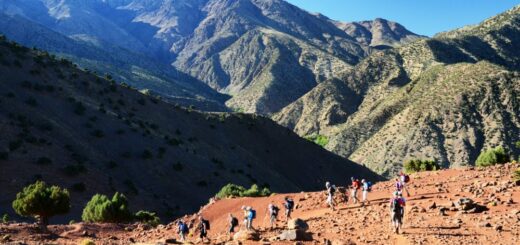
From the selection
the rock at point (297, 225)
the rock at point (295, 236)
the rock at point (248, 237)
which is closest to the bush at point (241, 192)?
the rock at point (297, 225)

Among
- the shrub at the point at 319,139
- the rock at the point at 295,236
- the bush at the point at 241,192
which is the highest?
the shrub at the point at 319,139

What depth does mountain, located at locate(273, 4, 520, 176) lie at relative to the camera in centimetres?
10481

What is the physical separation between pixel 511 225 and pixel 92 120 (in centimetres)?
5762

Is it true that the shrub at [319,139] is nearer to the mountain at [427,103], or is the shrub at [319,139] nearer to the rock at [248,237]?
the mountain at [427,103]

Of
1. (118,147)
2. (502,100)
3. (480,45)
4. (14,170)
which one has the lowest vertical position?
(14,170)

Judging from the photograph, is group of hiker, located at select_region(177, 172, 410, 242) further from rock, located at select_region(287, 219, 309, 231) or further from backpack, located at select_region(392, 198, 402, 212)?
rock, located at select_region(287, 219, 309, 231)

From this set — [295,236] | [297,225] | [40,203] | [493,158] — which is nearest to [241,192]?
[40,203]

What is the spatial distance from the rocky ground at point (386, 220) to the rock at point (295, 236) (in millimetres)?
38

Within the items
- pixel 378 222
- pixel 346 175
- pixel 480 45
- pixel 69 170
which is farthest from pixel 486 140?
pixel 378 222

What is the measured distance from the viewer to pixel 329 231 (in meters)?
20.8

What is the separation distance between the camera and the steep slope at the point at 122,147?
50656 millimetres

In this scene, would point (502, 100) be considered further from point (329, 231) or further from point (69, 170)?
point (329, 231)

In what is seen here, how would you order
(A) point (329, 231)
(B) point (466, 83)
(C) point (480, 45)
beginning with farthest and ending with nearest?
(C) point (480, 45) → (B) point (466, 83) → (A) point (329, 231)

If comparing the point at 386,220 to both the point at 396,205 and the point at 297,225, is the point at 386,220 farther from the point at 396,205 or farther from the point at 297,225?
the point at 297,225
